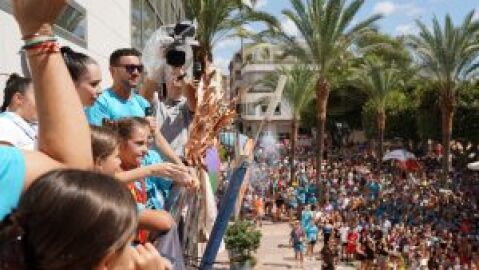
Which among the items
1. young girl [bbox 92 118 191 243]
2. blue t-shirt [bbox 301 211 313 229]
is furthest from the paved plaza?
young girl [bbox 92 118 191 243]

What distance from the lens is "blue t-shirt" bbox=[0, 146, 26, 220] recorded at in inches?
60.4

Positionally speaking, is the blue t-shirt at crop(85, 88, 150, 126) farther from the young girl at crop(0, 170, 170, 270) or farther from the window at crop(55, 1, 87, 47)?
the window at crop(55, 1, 87, 47)

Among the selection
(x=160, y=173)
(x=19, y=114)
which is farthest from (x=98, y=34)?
(x=160, y=173)

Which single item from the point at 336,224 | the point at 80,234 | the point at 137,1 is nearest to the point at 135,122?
the point at 80,234

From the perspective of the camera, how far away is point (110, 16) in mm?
13586

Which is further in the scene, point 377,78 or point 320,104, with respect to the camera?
point 377,78

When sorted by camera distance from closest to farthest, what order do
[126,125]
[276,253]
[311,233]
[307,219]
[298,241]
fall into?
[126,125] → [298,241] → [311,233] → [307,219] → [276,253]

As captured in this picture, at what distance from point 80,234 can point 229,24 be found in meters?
15.6

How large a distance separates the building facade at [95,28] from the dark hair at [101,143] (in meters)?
1.24

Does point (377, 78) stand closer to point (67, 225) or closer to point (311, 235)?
point (311, 235)

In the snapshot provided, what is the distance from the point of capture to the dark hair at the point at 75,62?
308cm

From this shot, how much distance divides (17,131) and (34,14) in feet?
4.07

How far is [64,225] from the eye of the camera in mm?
1273

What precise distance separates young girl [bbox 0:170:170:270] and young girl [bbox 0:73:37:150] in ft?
4.56
